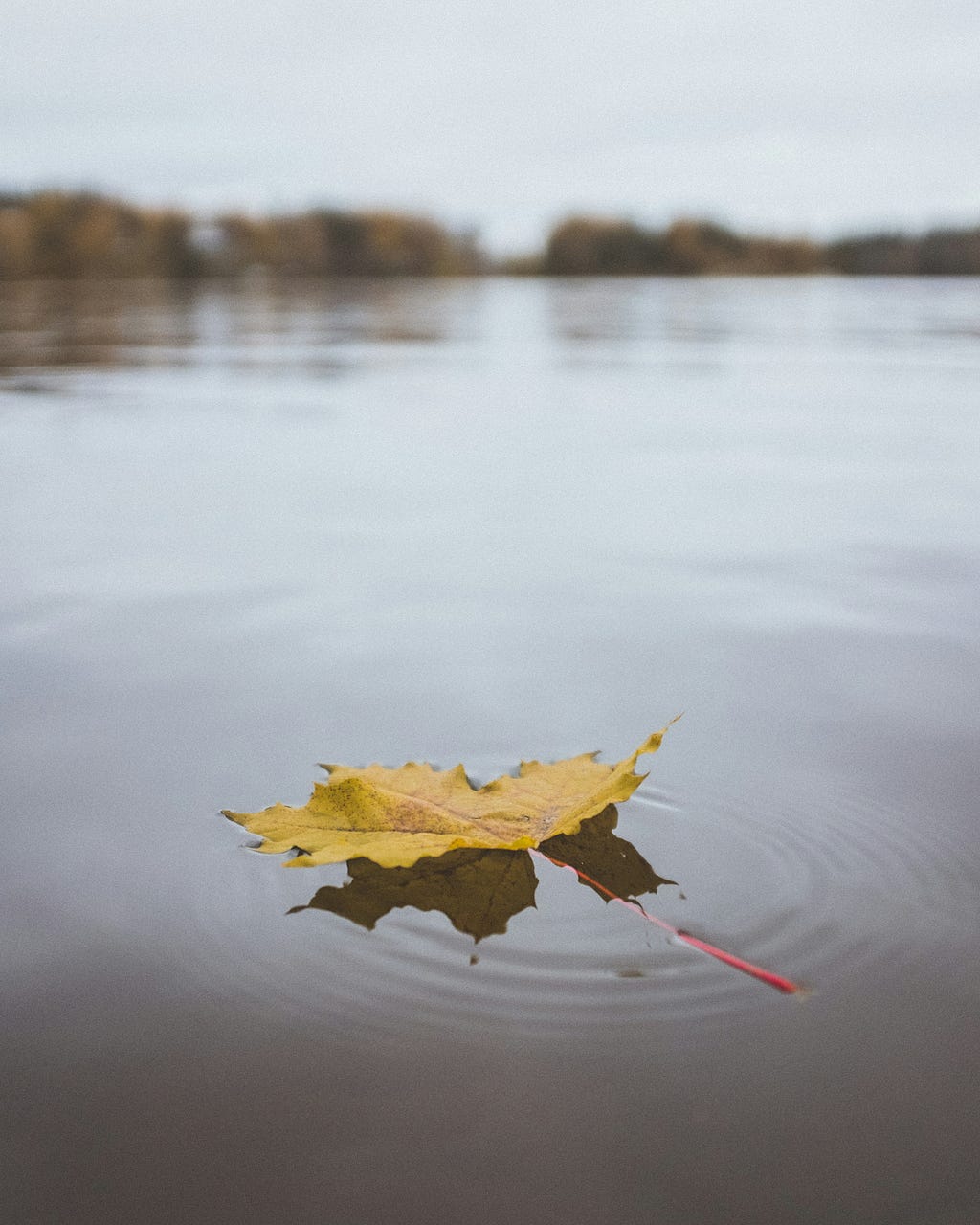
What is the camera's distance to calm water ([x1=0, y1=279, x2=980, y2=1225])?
0.74 m

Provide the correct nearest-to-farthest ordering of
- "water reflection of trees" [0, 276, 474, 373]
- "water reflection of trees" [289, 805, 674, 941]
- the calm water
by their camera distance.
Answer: the calm water < "water reflection of trees" [289, 805, 674, 941] < "water reflection of trees" [0, 276, 474, 373]

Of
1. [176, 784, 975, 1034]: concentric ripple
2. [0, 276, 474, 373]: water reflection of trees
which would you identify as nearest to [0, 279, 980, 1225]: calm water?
[176, 784, 975, 1034]: concentric ripple

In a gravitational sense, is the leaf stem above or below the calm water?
above

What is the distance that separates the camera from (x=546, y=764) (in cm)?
122

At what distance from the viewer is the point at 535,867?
1088mm

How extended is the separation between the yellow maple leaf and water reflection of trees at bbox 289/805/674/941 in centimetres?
2

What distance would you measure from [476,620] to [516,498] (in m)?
1.18

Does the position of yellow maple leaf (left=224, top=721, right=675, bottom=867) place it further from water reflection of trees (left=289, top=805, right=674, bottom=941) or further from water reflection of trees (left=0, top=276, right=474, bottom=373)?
water reflection of trees (left=0, top=276, right=474, bottom=373)

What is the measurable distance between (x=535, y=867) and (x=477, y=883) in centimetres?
6

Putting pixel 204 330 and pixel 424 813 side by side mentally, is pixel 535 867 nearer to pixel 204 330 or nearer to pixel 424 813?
pixel 424 813

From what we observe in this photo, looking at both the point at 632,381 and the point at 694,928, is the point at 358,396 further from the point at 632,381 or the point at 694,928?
the point at 694,928

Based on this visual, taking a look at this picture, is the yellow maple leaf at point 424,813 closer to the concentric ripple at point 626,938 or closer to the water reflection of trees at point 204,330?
the concentric ripple at point 626,938

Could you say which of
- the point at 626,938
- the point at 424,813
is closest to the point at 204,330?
the point at 424,813

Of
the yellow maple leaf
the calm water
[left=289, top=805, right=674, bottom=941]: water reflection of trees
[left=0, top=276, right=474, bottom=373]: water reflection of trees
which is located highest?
[left=0, top=276, right=474, bottom=373]: water reflection of trees
